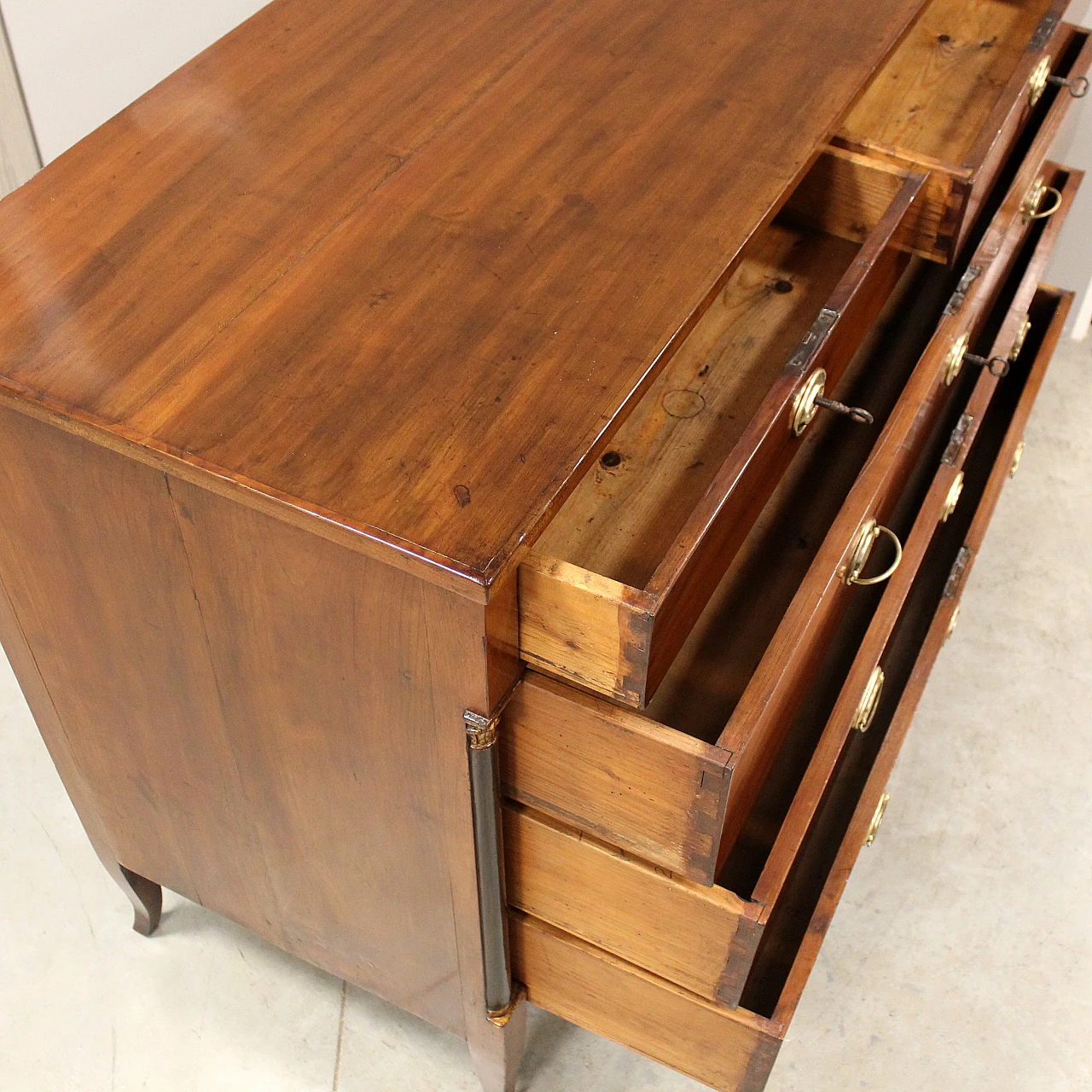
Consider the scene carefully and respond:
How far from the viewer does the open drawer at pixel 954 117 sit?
3.65ft

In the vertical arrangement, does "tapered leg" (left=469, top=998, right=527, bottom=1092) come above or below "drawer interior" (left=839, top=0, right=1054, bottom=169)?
below

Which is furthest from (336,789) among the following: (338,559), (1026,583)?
(1026,583)

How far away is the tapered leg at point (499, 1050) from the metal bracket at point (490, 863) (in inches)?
1.4

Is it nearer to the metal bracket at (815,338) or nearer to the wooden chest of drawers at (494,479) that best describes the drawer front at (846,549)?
the wooden chest of drawers at (494,479)

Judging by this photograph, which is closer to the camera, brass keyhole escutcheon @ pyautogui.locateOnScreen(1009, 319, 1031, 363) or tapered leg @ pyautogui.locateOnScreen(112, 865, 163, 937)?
tapered leg @ pyautogui.locateOnScreen(112, 865, 163, 937)

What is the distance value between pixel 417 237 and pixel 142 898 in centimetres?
77

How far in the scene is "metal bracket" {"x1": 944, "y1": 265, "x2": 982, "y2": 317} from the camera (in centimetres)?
116

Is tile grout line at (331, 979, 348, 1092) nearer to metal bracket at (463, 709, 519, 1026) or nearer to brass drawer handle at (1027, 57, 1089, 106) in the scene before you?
metal bracket at (463, 709, 519, 1026)

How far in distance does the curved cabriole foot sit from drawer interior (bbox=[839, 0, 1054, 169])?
0.97 metres

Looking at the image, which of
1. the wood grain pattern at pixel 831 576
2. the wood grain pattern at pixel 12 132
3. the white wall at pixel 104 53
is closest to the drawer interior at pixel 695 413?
the wood grain pattern at pixel 831 576

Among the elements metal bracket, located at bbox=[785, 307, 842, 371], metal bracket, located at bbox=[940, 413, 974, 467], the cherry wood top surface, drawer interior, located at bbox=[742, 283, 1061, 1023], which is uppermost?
the cherry wood top surface

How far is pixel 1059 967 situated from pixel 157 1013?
93 centimetres

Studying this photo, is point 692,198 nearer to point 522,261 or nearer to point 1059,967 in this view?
point 522,261

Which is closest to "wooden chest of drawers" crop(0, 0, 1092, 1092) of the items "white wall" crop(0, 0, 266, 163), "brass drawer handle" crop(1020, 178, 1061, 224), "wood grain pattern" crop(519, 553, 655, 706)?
"wood grain pattern" crop(519, 553, 655, 706)
